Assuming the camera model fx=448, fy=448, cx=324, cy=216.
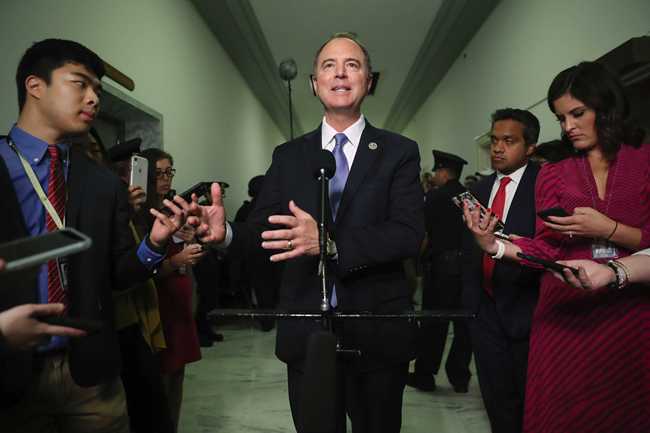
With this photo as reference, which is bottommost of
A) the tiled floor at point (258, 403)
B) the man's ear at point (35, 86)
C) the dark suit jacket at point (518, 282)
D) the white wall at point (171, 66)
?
the tiled floor at point (258, 403)

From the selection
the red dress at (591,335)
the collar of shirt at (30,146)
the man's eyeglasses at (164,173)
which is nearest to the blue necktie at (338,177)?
the red dress at (591,335)

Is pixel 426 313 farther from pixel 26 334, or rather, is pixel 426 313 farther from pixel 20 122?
pixel 20 122

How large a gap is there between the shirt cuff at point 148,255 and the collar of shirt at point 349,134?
62 cm

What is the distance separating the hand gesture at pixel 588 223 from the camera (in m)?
1.32

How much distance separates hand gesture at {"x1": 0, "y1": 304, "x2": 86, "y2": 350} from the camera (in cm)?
84

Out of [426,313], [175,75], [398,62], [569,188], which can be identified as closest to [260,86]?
[398,62]

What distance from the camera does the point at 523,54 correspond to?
4.41 meters

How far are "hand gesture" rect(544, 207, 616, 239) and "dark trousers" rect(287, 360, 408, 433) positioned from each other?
638mm

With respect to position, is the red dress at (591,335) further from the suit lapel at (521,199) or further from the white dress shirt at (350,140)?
the white dress shirt at (350,140)

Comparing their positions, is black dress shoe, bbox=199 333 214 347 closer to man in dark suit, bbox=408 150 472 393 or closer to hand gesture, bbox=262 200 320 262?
man in dark suit, bbox=408 150 472 393

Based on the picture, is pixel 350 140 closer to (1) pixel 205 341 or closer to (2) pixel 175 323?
(2) pixel 175 323

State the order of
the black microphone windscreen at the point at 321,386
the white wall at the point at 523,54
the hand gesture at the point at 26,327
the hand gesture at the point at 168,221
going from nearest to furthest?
the black microphone windscreen at the point at 321,386 → the hand gesture at the point at 26,327 → the hand gesture at the point at 168,221 → the white wall at the point at 523,54

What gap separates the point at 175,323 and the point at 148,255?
870mm

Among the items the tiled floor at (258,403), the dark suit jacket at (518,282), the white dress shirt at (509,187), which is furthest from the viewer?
the tiled floor at (258,403)
